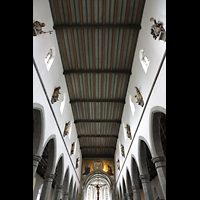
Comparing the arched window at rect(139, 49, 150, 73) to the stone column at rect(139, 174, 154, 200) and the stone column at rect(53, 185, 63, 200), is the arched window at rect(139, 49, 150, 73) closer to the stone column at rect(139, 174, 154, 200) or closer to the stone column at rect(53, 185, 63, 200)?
the stone column at rect(139, 174, 154, 200)

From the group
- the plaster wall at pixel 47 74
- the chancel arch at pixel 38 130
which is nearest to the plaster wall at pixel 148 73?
the plaster wall at pixel 47 74

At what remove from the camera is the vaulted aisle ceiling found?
8.82 m

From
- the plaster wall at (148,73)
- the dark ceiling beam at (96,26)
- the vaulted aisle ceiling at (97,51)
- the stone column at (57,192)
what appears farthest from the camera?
the stone column at (57,192)

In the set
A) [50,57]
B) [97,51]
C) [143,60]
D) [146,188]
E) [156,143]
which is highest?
[97,51]

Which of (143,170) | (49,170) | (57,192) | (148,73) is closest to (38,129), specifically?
(49,170)

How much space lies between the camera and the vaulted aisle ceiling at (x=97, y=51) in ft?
28.9

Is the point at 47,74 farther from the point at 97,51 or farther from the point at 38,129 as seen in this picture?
the point at 97,51

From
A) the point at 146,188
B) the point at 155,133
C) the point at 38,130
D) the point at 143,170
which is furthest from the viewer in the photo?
the point at 143,170

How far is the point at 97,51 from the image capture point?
10.9 m

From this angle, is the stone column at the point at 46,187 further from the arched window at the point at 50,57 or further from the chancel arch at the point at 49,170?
the arched window at the point at 50,57
